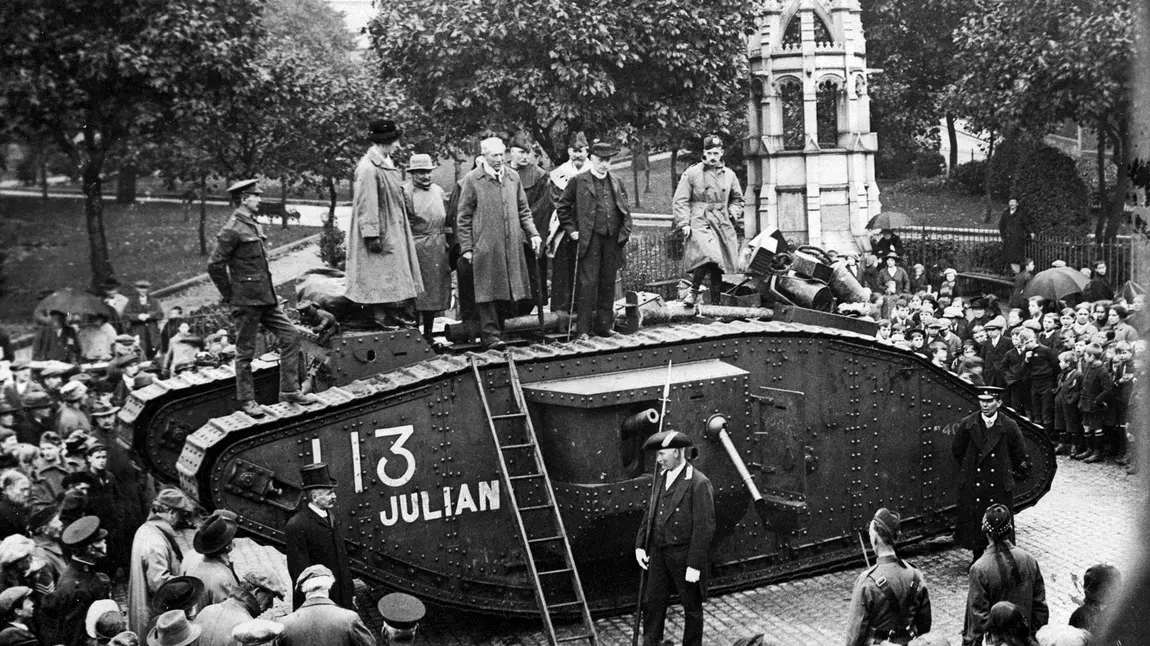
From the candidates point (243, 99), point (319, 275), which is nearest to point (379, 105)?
point (243, 99)

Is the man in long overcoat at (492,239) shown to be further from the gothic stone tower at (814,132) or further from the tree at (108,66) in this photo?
the gothic stone tower at (814,132)

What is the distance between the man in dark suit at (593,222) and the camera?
1177cm

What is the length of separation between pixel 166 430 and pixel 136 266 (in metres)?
23.0

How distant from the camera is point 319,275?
11.8 metres

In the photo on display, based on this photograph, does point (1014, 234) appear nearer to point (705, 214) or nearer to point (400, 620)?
point (705, 214)

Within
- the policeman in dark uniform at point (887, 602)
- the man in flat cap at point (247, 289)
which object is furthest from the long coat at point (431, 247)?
the policeman in dark uniform at point (887, 602)

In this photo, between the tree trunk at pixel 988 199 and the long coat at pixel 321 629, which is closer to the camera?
the long coat at pixel 321 629

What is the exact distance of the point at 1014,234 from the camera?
2591cm

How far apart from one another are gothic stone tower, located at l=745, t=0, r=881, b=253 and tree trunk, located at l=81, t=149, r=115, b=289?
16.4 metres

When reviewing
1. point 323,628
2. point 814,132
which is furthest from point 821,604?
point 814,132

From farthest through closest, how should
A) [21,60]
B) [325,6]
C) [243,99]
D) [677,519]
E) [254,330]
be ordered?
[325,6] → [243,99] → [21,60] → [254,330] → [677,519]

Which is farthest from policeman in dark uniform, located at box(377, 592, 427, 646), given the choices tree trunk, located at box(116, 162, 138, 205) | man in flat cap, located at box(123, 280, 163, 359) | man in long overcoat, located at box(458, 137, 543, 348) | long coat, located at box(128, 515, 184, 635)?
tree trunk, located at box(116, 162, 138, 205)

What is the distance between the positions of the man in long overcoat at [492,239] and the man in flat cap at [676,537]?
268 cm

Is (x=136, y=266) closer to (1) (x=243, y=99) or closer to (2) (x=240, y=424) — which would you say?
(1) (x=243, y=99)
